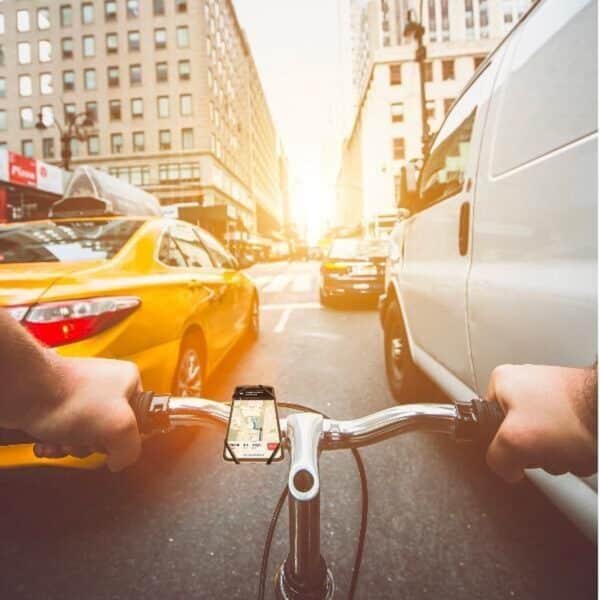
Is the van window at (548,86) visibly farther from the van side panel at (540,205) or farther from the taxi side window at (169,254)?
the taxi side window at (169,254)

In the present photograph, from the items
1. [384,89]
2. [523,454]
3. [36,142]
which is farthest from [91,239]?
[384,89]

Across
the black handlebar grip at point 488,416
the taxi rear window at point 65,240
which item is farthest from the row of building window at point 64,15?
the black handlebar grip at point 488,416

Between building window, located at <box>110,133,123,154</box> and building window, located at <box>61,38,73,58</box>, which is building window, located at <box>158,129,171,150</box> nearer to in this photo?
building window, located at <box>110,133,123,154</box>

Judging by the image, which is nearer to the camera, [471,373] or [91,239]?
[471,373]

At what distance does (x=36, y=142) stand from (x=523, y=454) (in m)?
46.6

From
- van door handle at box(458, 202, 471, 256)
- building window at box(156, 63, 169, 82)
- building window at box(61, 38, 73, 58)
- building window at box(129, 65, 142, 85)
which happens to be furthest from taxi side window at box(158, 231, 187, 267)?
building window at box(156, 63, 169, 82)

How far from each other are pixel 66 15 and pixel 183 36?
32.0 meters

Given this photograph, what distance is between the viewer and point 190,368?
3094 millimetres

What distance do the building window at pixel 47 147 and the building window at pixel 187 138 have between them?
12.7 meters

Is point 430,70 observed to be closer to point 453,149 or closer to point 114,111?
point 114,111

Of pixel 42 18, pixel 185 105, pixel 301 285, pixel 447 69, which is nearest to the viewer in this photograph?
pixel 42 18

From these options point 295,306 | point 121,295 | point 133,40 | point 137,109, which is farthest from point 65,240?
point 137,109

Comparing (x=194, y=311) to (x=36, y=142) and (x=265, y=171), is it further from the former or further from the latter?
(x=265, y=171)

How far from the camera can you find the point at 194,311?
3123 mm
